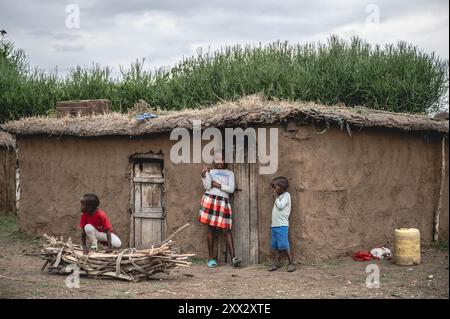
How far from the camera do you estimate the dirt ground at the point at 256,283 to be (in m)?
7.84

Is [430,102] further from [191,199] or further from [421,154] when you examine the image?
[191,199]

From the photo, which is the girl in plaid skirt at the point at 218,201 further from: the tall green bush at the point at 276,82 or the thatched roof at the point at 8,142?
the thatched roof at the point at 8,142

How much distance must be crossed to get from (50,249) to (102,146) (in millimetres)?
3166

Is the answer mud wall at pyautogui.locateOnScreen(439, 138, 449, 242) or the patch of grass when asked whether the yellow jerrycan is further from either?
mud wall at pyautogui.locateOnScreen(439, 138, 449, 242)

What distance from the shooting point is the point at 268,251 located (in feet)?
32.2

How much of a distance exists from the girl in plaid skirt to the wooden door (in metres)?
0.16

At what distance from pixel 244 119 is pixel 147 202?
8.97ft

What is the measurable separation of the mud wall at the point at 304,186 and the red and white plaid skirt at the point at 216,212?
522mm

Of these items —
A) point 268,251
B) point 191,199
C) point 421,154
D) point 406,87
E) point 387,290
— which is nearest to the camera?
point 387,290

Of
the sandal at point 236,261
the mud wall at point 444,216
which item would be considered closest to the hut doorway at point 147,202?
the sandal at point 236,261

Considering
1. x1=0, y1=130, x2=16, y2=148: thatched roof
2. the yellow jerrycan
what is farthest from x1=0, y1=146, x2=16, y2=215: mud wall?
the yellow jerrycan

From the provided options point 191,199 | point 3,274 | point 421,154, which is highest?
point 421,154

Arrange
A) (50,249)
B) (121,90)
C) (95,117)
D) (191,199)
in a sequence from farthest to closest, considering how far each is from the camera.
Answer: (121,90) → (95,117) → (191,199) → (50,249)
